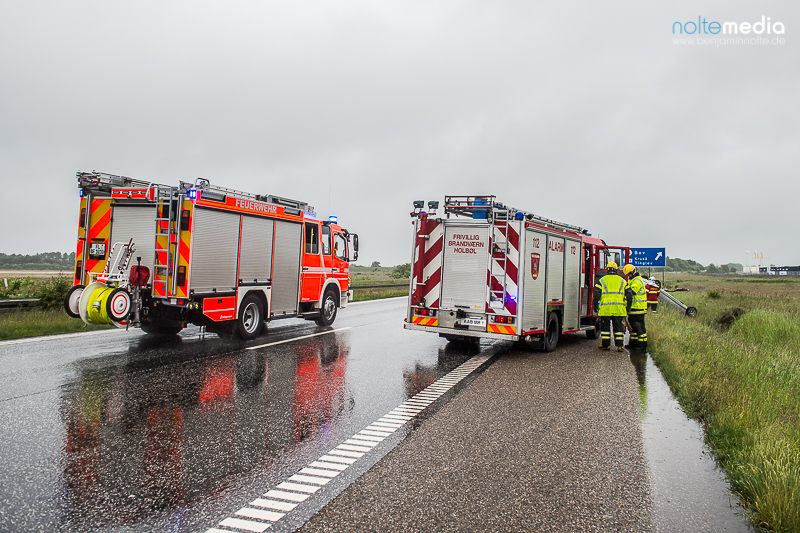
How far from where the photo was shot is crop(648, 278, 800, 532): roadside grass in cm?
344

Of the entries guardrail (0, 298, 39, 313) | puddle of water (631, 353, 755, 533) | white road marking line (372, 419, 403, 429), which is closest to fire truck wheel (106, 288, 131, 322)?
white road marking line (372, 419, 403, 429)

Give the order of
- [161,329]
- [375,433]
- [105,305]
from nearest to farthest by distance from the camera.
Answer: [375,433]
[105,305]
[161,329]

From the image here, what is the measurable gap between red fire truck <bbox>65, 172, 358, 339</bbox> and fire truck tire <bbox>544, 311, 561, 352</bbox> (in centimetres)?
550

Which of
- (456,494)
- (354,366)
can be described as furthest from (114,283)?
(456,494)

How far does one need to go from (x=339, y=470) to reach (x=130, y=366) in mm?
4865

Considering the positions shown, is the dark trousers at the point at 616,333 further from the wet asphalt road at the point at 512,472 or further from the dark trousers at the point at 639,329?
the wet asphalt road at the point at 512,472

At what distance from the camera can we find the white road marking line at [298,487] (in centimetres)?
360

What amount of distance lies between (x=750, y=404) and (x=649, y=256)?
23904 millimetres

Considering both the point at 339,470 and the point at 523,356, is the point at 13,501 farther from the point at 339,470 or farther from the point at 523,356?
the point at 523,356

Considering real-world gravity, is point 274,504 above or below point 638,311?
below

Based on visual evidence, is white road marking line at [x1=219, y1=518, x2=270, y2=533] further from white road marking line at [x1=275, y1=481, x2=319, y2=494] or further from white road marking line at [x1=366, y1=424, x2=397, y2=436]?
white road marking line at [x1=366, y1=424, x2=397, y2=436]

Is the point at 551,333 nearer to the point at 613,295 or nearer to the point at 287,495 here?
the point at 613,295

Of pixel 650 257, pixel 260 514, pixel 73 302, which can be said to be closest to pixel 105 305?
pixel 73 302

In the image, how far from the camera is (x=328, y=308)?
43.8 ft
